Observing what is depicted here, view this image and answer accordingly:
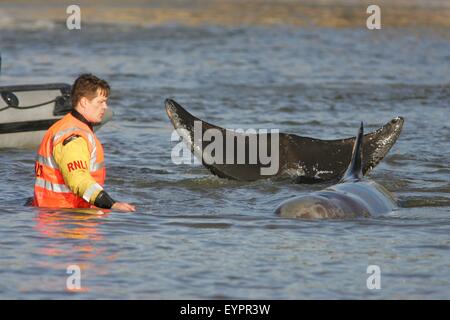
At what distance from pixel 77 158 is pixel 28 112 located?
559cm

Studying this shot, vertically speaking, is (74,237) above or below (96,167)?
below

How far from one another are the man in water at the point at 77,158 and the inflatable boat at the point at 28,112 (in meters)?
4.86

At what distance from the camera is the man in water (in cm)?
922

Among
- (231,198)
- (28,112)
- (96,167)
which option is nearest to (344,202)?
(231,198)

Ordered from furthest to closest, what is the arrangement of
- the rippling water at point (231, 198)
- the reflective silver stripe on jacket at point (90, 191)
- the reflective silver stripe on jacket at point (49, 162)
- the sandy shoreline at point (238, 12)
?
1. the sandy shoreline at point (238, 12)
2. the reflective silver stripe on jacket at point (49, 162)
3. the reflective silver stripe on jacket at point (90, 191)
4. the rippling water at point (231, 198)

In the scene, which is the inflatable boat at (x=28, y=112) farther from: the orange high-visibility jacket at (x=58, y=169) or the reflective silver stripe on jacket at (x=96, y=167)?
the reflective silver stripe on jacket at (x=96, y=167)

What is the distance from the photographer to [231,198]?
444 inches

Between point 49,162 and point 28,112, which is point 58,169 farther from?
point 28,112

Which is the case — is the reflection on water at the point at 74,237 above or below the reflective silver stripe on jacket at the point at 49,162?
below

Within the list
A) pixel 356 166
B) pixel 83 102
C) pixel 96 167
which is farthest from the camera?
pixel 356 166

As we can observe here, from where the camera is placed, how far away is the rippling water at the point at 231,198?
8.14m

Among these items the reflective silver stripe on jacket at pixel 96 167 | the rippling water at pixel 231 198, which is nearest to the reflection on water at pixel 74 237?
the rippling water at pixel 231 198

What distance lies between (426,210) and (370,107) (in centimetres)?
804

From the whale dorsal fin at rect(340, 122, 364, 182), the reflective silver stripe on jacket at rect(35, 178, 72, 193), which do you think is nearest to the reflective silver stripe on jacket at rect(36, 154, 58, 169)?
the reflective silver stripe on jacket at rect(35, 178, 72, 193)
